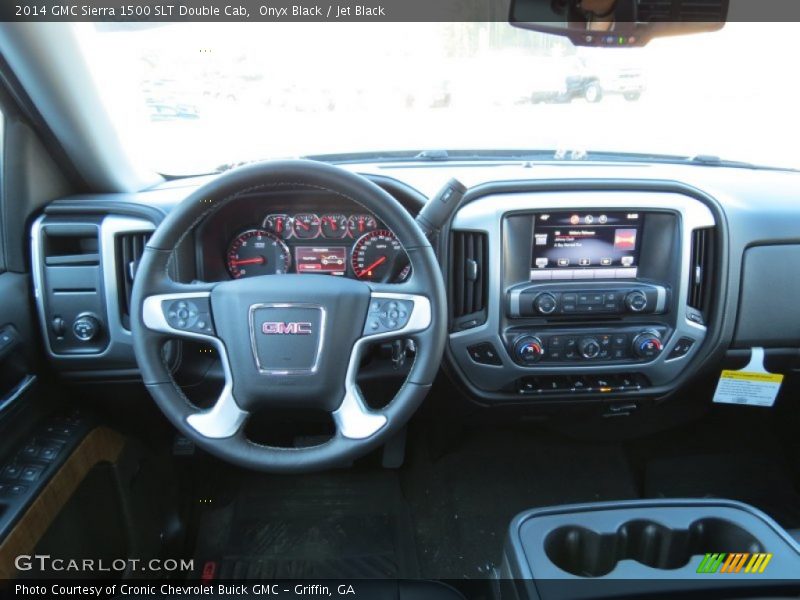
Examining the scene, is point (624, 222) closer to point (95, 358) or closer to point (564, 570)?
point (564, 570)

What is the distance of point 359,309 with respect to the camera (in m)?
1.57

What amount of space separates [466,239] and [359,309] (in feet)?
1.95

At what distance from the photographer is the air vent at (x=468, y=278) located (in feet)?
6.59

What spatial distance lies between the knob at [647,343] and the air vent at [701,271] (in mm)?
178

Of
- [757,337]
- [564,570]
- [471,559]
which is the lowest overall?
[471,559]

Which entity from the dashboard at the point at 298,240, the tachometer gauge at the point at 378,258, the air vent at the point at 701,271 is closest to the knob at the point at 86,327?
the dashboard at the point at 298,240

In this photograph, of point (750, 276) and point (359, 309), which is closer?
point (359, 309)

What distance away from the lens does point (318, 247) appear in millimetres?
2074

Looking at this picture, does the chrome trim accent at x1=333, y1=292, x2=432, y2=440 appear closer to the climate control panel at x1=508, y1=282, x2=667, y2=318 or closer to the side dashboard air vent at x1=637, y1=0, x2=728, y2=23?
the climate control panel at x1=508, y1=282, x2=667, y2=318

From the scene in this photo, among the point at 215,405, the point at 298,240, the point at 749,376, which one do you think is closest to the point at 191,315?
the point at 215,405

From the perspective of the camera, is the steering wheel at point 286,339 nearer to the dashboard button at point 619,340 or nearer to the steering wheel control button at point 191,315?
the steering wheel control button at point 191,315

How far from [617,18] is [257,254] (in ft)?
4.37

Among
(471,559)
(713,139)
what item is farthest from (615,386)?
(713,139)

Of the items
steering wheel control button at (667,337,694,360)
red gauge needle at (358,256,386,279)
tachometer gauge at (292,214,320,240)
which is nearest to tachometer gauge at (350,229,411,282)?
red gauge needle at (358,256,386,279)
